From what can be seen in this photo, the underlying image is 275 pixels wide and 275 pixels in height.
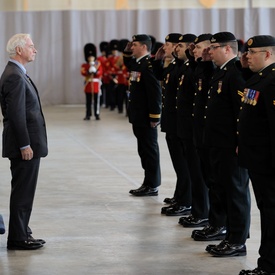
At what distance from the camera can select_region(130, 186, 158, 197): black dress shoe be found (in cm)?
849

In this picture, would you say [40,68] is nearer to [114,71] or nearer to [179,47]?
[114,71]

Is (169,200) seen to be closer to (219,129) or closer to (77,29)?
(219,129)

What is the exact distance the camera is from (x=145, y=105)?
8.36 m

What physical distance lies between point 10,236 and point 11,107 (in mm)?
968

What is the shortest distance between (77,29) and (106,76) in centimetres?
341

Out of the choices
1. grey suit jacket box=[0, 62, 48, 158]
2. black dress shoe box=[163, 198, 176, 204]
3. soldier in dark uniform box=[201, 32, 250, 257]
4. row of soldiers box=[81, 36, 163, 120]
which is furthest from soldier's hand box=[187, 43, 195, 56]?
row of soldiers box=[81, 36, 163, 120]

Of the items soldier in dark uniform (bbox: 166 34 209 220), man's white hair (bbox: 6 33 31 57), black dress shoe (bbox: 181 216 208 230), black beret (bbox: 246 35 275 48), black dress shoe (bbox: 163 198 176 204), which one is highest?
black beret (bbox: 246 35 275 48)

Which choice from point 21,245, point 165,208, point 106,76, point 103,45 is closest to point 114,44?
point 103,45

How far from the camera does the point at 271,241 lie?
197 inches

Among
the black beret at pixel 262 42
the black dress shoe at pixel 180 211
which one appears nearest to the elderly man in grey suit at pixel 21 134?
the black dress shoe at pixel 180 211

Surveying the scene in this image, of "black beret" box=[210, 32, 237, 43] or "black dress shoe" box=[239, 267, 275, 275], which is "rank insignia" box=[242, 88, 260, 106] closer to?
"black beret" box=[210, 32, 237, 43]

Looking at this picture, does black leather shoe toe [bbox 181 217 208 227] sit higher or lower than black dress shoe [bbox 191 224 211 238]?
lower

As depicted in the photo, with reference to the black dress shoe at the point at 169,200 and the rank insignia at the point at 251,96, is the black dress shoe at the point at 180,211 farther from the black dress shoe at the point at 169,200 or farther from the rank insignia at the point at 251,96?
the rank insignia at the point at 251,96

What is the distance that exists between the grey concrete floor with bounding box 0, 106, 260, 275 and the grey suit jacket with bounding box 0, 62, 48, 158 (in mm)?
774
